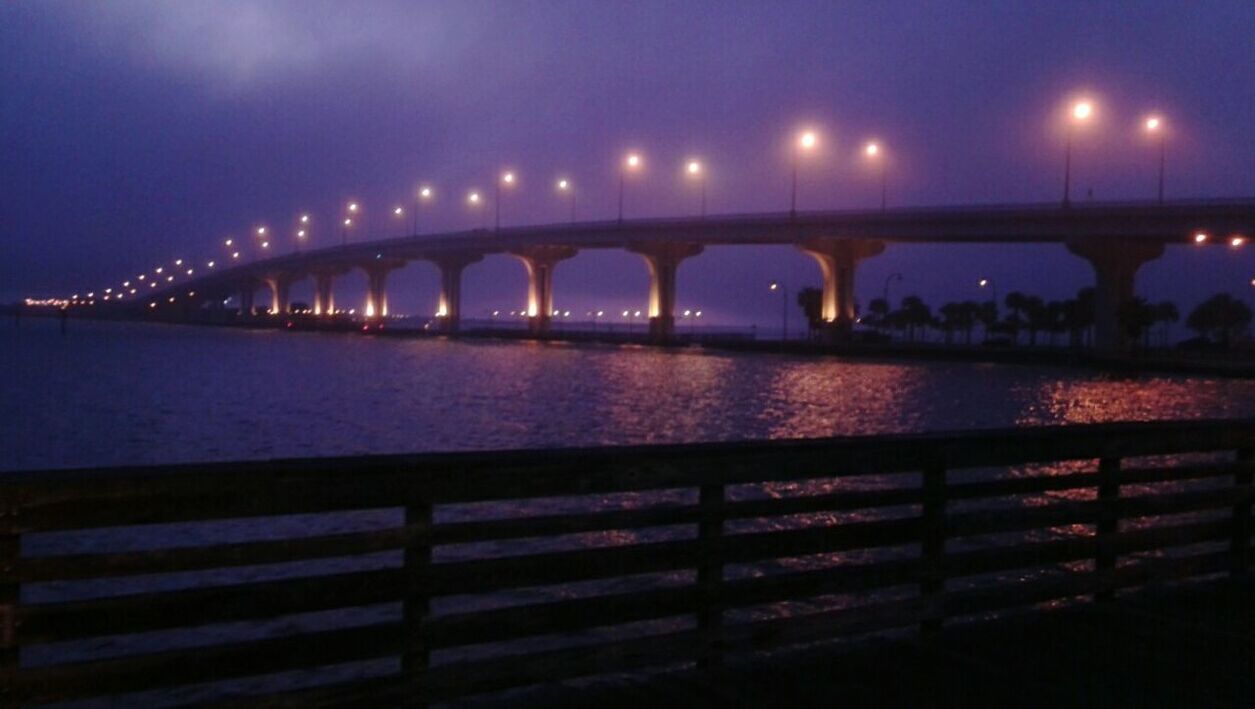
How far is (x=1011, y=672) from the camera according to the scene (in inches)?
282

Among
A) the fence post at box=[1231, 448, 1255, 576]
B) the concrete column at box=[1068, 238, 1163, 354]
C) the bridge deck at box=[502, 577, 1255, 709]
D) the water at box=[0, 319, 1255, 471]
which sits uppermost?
the concrete column at box=[1068, 238, 1163, 354]

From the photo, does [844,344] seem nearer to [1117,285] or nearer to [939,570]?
[1117,285]

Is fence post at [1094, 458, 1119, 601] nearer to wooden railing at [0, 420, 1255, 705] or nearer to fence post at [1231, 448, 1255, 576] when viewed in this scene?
wooden railing at [0, 420, 1255, 705]

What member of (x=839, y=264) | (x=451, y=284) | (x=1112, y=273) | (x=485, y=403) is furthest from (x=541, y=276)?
(x=485, y=403)

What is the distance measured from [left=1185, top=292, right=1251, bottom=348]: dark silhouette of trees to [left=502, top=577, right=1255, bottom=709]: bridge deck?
464 ft

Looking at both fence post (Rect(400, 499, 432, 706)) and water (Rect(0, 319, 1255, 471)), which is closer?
fence post (Rect(400, 499, 432, 706))

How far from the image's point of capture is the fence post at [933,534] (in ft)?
24.7

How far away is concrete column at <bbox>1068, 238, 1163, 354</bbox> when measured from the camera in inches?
3440

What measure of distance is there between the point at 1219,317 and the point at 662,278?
218ft

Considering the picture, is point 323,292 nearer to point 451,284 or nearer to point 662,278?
point 451,284

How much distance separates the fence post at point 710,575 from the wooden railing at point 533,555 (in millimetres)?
11

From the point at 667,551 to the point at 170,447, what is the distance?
25742 millimetres

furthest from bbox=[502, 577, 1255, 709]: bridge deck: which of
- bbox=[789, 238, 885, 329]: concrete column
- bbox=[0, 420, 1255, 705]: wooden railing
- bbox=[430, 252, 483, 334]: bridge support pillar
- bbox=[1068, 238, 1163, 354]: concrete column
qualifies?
bbox=[430, 252, 483, 334]: bridge support pillar

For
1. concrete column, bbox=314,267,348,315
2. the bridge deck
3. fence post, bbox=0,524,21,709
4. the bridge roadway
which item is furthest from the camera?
concrete column, bbox=314,267,348,315
